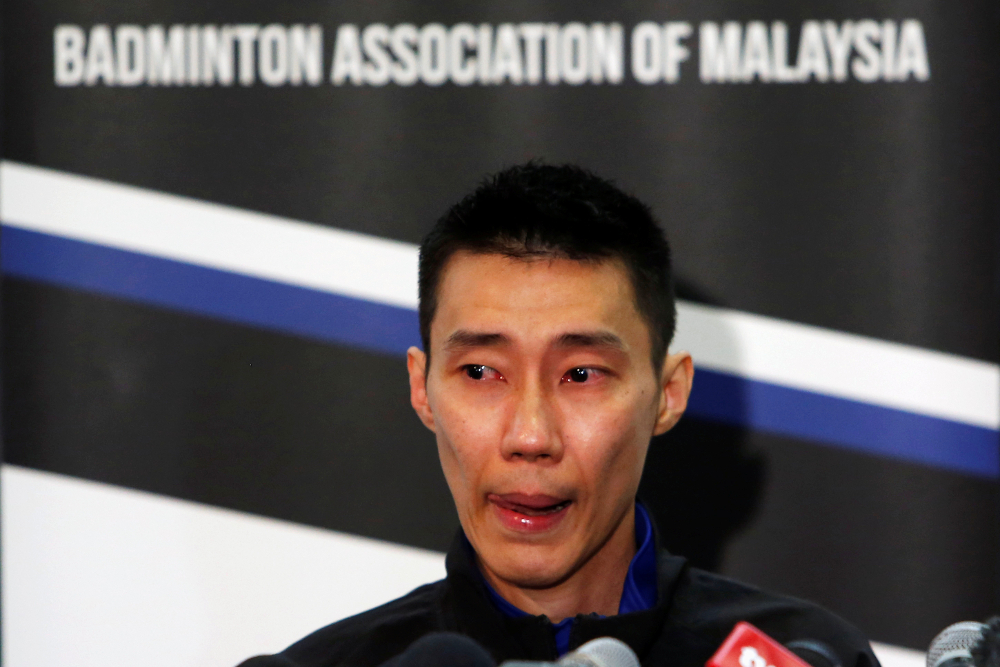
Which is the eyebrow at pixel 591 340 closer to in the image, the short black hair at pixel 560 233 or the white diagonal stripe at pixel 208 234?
the short black hair at pixel 560 233

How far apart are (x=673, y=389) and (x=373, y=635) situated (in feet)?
1.61

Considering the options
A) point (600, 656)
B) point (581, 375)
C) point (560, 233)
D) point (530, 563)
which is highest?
point (560, 233)

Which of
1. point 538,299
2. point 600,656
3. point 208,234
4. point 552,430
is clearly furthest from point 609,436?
point 208,234

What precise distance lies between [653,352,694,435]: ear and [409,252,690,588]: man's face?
10 centimetres

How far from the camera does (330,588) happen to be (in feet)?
5.49

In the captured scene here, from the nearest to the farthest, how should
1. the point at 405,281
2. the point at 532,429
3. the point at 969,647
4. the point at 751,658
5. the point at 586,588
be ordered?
the point at 751,658 < the point at 969,647 < the point at 532,429 < the point at 586,588 < the point at 405,281

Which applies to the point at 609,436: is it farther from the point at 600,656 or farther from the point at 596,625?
the point at 600,656

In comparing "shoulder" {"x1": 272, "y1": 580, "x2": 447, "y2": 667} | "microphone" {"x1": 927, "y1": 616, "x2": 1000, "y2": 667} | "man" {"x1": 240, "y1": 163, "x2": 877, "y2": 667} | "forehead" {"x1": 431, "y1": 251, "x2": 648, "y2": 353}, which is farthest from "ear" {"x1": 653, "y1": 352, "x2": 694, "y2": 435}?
"microphone" {"x1": 927, "y1": 616, "x2": 1000, "y2": 667}

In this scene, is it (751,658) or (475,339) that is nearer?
(751,658)

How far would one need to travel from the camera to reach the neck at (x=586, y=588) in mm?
1219

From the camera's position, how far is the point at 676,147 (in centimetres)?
169

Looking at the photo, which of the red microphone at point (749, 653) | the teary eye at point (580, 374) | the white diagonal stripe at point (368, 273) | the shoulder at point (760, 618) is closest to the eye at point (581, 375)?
the teary eye at point (580, 374)

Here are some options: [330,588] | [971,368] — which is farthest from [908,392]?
[330,588]

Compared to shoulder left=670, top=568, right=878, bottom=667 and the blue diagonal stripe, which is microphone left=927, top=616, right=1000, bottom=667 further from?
the blue diagonal stripe
